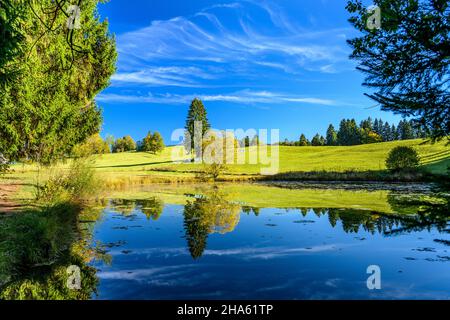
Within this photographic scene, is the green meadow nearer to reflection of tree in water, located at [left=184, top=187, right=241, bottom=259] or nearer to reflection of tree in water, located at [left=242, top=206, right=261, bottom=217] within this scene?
reflection of tree in water, located at [left=184, top=187, right=241, bottom=259]

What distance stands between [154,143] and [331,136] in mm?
66151

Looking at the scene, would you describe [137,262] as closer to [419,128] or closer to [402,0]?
[419,128]

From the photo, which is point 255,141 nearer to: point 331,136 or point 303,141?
point 303,141

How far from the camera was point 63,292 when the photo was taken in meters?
6.52

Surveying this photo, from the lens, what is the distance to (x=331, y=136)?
4742 inches

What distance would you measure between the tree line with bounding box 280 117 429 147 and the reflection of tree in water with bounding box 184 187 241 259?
95.4 m

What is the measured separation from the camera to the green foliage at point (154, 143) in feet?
296

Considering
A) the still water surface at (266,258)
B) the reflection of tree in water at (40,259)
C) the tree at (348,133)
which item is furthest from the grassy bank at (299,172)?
the tree at (348,133)

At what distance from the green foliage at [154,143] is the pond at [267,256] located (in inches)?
2977

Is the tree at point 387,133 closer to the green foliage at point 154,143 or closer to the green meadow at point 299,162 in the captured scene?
the green meadow at point 299,162

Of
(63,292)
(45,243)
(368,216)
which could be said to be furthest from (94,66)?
(368,216)

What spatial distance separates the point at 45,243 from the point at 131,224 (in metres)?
5.37
